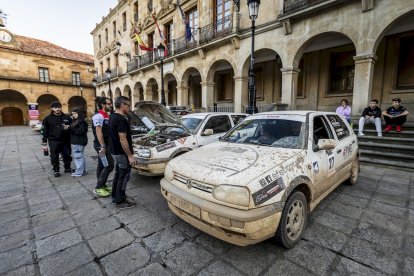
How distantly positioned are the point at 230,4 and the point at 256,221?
1355 centimetres

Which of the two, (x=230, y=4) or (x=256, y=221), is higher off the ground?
(x=230, y=4)

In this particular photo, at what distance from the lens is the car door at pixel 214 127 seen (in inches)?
203

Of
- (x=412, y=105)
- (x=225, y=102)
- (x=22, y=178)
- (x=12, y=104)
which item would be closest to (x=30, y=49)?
(x=12, y=104)

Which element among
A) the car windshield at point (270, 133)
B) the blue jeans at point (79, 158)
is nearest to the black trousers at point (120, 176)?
the car windshield at point (270, 133)

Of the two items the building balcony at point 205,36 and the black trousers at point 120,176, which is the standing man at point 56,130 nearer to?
the black trousers at point 120,176

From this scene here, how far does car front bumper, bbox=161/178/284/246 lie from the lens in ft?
6.63

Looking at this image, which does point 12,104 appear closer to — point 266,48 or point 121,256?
point 266,48

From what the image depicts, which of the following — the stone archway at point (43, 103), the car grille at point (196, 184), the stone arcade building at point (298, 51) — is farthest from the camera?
the stone archway at point (43, 103)

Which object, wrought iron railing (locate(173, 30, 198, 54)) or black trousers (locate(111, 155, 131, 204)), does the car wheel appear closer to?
black trousers (locate(111, 155, 131, 204))

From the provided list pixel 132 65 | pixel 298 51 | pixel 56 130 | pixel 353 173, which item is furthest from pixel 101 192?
pixel 132 65

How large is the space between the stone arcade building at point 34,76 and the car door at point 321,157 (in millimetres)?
28621

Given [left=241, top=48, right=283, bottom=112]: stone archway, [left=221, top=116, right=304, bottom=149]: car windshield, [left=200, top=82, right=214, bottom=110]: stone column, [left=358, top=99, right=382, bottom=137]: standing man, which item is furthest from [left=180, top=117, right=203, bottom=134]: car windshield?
[left=200, top=82, right=214, bottom=110]: stone column

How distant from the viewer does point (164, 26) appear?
1766 centimetres

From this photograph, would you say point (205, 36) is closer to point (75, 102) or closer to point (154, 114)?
point (154, 114)
